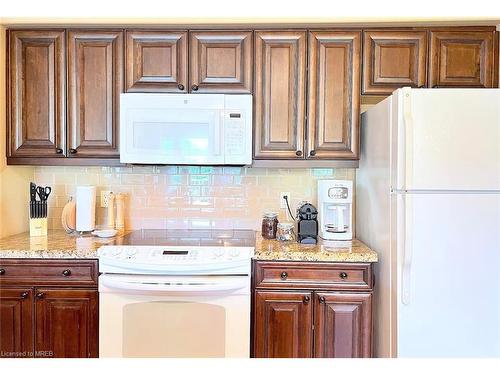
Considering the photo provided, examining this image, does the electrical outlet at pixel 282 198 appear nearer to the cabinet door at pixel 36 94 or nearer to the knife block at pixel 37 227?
the cabinet door at pixel 36 94

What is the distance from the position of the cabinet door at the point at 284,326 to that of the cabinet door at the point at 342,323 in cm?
5

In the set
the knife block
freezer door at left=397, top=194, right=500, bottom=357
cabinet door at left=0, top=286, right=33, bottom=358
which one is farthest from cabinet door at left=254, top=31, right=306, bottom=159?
cabinet door at left=0, top=286, right=33, bottom=358

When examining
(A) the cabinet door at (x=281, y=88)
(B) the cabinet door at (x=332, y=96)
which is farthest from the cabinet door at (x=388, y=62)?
(A) the cabinet door at (x=281, y=88)

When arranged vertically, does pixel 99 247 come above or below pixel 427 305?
above

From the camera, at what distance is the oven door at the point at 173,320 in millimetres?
1902

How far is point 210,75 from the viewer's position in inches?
88.4

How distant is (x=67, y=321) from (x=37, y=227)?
2.23 ft

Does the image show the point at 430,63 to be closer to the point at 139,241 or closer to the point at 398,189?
the point at 398,189

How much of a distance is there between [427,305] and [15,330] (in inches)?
81.7

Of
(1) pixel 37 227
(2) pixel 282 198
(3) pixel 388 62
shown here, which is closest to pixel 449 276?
(2) pixel 282 198

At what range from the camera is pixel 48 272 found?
6.41ft

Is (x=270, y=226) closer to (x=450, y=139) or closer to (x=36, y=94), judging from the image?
→ (x=450, y=139)

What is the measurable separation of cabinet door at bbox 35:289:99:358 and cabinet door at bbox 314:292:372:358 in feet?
3.79

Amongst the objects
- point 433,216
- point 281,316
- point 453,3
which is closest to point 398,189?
point 433,216
